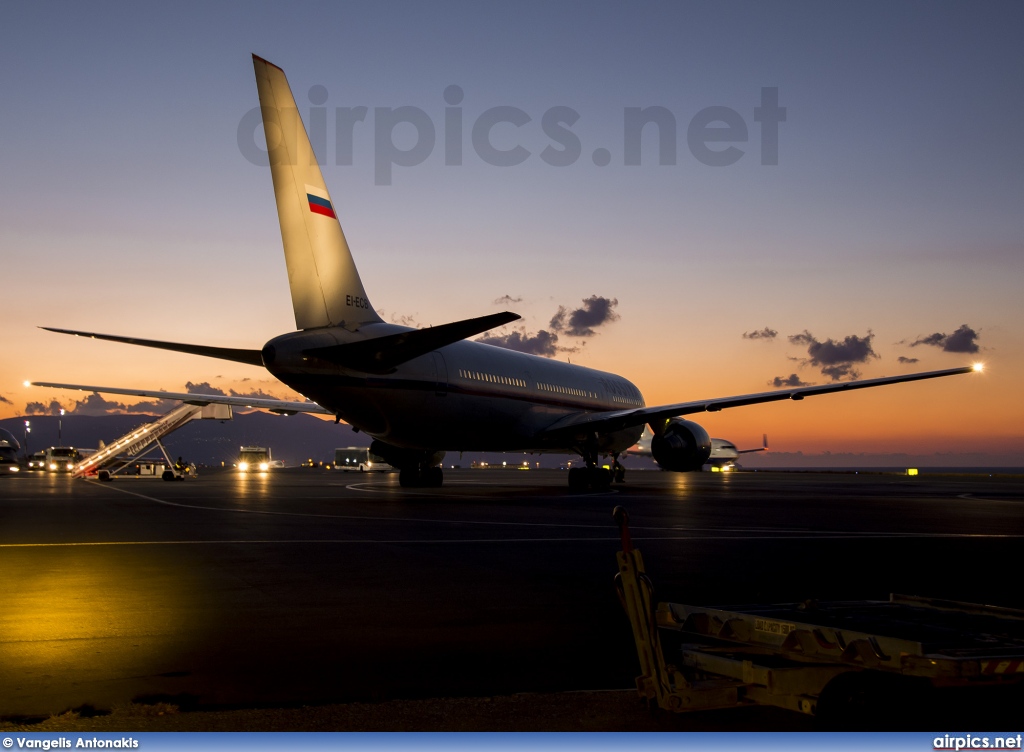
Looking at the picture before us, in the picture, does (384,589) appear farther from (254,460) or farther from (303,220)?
(254,460)

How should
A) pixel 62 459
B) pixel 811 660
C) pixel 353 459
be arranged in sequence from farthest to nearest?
pixel 353 459 < pixel 62 459 < pixel 811 660

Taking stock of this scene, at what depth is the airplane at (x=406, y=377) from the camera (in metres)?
22.7

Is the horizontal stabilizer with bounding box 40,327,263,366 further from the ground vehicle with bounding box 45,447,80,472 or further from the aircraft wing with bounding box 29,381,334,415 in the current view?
the ground vehicle with bounding box 45,447,80,472

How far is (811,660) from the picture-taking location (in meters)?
4.98

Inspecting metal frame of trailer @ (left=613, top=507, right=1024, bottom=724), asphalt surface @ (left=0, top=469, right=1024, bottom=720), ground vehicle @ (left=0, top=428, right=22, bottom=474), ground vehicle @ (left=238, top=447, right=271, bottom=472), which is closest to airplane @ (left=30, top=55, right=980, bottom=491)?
asphalt surface @ (left=0, top=469, right=1024, bottom=720)

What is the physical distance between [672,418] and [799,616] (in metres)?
30.7

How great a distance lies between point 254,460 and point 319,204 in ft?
243

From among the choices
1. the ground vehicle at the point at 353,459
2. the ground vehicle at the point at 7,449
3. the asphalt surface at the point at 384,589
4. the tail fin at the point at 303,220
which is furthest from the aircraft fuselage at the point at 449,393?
the ground vehicle at the point at 7,449

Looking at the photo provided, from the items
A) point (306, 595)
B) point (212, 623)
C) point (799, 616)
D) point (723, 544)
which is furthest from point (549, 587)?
point (723, 544)

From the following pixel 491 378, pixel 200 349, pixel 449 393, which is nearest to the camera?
pixel 200 349

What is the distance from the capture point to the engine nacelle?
35.3 meters

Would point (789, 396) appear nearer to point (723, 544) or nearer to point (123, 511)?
point (723, 544)

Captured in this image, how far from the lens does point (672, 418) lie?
36438 millimetres

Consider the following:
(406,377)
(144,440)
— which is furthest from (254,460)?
(406,377)
